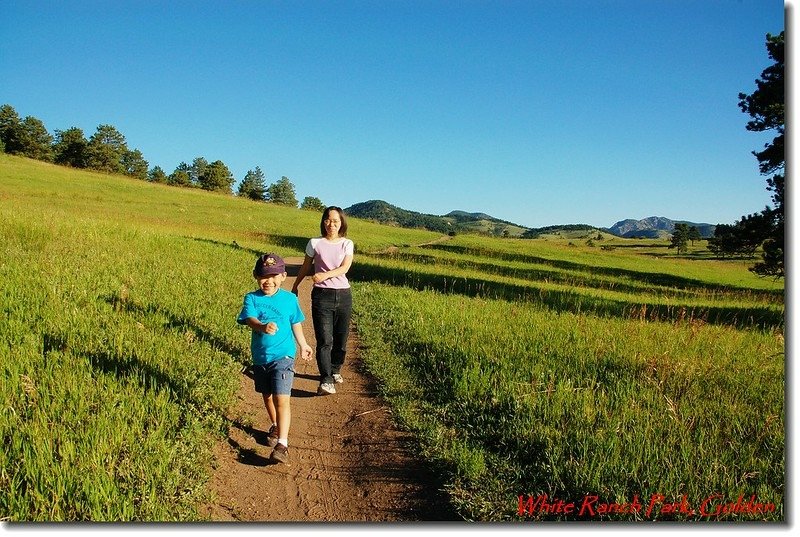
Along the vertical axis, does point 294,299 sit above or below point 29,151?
below

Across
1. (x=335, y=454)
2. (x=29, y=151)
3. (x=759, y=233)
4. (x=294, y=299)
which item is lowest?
(x=335, y=454)

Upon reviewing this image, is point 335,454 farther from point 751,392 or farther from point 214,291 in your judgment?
point 214,291

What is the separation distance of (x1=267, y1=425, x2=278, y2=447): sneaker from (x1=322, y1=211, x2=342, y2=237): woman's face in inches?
99.2

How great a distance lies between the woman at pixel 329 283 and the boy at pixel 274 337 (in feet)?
4.36

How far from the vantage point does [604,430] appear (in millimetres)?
4312

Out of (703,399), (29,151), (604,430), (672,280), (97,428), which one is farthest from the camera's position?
(29,151)

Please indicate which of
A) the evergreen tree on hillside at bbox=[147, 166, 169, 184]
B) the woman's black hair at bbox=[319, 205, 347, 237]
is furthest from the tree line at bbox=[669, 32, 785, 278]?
the evergreen tree on hillside at bbox=[147, 166, 169, 184]

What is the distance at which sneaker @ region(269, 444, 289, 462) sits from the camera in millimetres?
4164

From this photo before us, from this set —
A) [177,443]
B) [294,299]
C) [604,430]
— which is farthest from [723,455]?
[177,443]

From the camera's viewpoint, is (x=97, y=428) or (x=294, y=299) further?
(x=294, y=299)

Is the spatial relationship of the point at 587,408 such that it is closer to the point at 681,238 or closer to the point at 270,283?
the point at 270,283

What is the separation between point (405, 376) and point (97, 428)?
3769 millimetres

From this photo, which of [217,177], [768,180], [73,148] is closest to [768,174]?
[768,180]

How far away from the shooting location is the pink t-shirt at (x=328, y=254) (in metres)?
5.95
